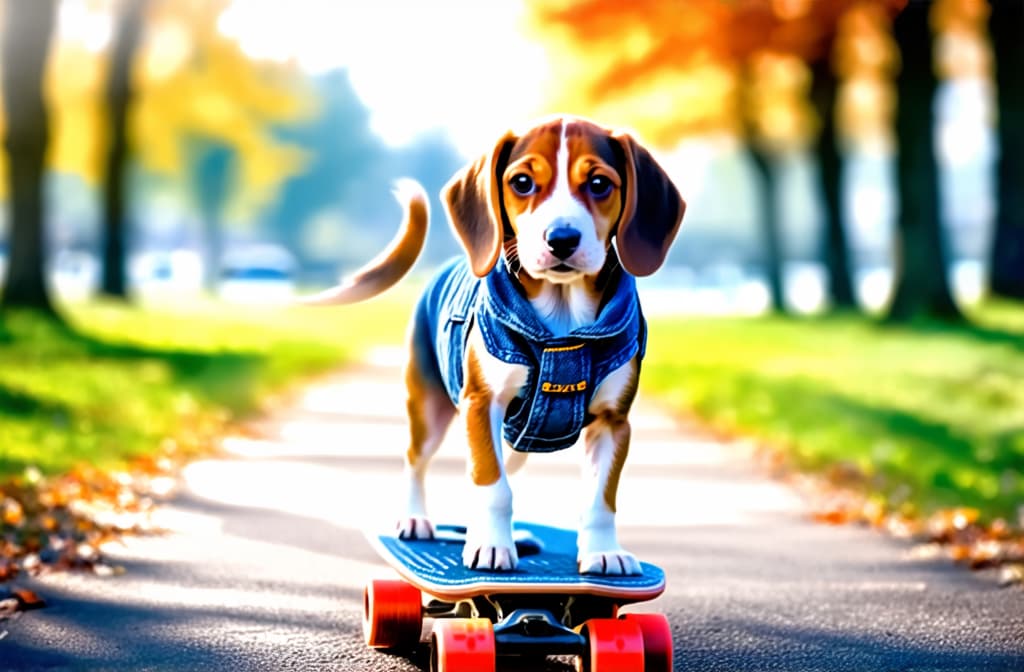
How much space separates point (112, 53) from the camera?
1104 inches

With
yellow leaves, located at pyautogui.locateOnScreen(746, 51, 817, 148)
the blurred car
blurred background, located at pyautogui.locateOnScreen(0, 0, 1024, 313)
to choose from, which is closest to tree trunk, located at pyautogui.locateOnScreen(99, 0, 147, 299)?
blurred background, located at pyautogui.locateOnScreen(0, 0, 1024, 313)

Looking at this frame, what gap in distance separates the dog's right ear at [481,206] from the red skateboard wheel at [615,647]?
1.17 meters

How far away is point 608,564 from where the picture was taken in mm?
4859

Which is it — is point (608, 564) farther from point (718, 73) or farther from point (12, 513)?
point (718, 73)

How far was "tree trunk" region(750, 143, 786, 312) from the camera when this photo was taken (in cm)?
3366

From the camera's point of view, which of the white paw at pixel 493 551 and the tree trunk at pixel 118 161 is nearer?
the white paw at pixel 493 551

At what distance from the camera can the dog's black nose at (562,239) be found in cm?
447

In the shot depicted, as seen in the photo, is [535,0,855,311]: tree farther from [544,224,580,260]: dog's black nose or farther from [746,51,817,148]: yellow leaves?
[544,224,580,260]: dog's black nose

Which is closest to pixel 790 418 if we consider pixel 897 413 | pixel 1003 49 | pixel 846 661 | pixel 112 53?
pixel 897 413

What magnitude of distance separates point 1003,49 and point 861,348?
218 inches

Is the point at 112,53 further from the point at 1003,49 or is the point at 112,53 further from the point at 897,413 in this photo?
the point at 897,413

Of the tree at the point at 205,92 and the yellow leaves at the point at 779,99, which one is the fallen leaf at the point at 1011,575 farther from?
the tree at the point at 205,92

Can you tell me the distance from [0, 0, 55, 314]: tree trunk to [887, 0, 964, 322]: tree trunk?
11.4 meters

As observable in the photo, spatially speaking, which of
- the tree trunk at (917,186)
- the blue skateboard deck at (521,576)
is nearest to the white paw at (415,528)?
the blue skateboard deck at (521,576)
